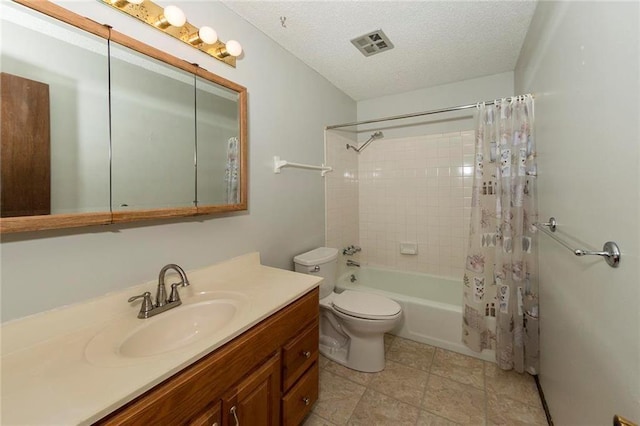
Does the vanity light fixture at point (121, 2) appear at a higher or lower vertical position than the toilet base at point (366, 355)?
higher

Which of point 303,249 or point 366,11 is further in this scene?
point 303,249

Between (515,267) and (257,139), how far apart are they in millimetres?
1950

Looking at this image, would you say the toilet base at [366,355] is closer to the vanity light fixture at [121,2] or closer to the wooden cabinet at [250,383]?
→ the wooden cabinet at [250,383]

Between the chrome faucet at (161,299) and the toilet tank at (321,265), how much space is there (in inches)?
34.3

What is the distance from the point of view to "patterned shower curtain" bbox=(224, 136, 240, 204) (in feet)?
4.64

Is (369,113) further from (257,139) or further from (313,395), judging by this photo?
(313,395)

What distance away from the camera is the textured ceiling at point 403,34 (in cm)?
144

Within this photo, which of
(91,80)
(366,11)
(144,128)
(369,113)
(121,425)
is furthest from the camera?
(369,113)

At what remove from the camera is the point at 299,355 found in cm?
123

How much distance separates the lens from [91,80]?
919 mm

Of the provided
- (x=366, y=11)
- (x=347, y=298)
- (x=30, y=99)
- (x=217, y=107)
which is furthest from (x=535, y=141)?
(x=30, y=99)

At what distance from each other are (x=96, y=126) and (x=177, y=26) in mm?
568

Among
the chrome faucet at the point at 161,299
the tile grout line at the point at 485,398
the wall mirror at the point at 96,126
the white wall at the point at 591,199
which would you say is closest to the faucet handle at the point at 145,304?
the chrome faucet at the point at 161,299

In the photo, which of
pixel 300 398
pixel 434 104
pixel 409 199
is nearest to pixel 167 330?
pixel 300 398
